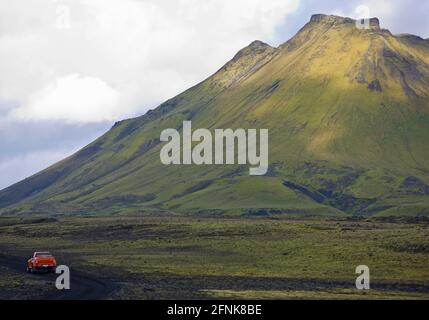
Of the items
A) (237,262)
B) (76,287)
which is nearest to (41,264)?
(76,287)

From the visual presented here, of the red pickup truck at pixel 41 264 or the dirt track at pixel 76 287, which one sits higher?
the red pickup truck at pixel 41 264

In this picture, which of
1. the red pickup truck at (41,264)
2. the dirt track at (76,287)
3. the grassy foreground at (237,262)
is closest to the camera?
the dirt track at (76,287)

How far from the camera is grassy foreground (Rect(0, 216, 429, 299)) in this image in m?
61.0

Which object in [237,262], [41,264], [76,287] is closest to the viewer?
[76,287]

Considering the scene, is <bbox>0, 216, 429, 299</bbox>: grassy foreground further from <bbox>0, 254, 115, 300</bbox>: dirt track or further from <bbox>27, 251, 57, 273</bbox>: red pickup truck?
<bbox>27, 251, 57, 273</bbox>: red pickup truck

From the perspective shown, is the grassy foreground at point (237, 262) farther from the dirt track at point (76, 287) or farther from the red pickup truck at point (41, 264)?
the red pickup truck at point (41, 264)

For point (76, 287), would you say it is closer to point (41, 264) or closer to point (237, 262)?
point (41, 264)

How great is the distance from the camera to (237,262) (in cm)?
8988

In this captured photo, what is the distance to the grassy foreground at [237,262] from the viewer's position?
6103 cm

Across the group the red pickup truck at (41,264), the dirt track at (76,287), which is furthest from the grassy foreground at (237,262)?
the red pickup truck at (41,264)

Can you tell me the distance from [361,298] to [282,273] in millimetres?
22641

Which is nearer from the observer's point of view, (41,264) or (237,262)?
(41,264)

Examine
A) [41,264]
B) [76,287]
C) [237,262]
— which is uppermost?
[237,262]
